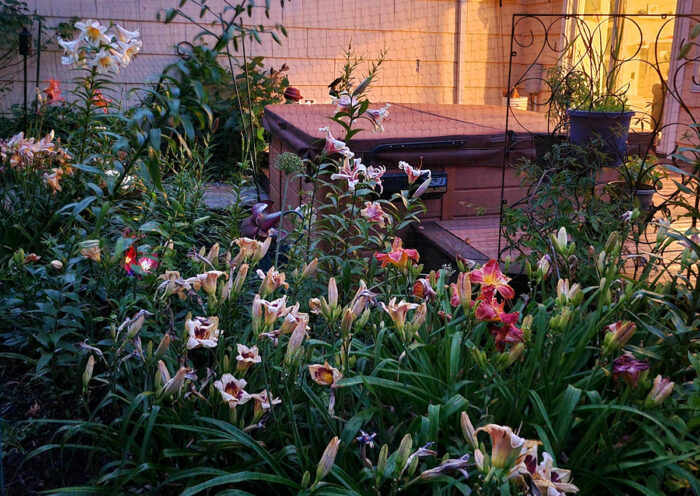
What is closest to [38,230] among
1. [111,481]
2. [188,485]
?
[111,481]

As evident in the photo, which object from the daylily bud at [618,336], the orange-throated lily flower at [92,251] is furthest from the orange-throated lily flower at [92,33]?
the daylily bud at [618,336]

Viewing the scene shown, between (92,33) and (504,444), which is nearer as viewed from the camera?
(504,444)

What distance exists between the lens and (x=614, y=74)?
3479mm

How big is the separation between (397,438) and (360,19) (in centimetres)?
655

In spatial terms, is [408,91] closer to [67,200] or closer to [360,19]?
[360,19]

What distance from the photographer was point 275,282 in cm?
124

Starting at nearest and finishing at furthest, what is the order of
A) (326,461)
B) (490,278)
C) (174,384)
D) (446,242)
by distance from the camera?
(326,461), (174,384), (490,278), (446,242)

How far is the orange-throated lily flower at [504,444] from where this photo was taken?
2.61 feet

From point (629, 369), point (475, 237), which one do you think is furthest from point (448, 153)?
point (629, 369)

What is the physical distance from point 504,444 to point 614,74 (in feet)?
10.3

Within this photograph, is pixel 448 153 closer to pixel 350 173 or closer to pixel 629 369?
pixel 350 173

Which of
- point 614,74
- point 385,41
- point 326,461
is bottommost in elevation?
point 326,461

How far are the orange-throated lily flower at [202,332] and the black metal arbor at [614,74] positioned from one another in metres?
0.87

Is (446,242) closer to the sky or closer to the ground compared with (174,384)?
closer to the ground
